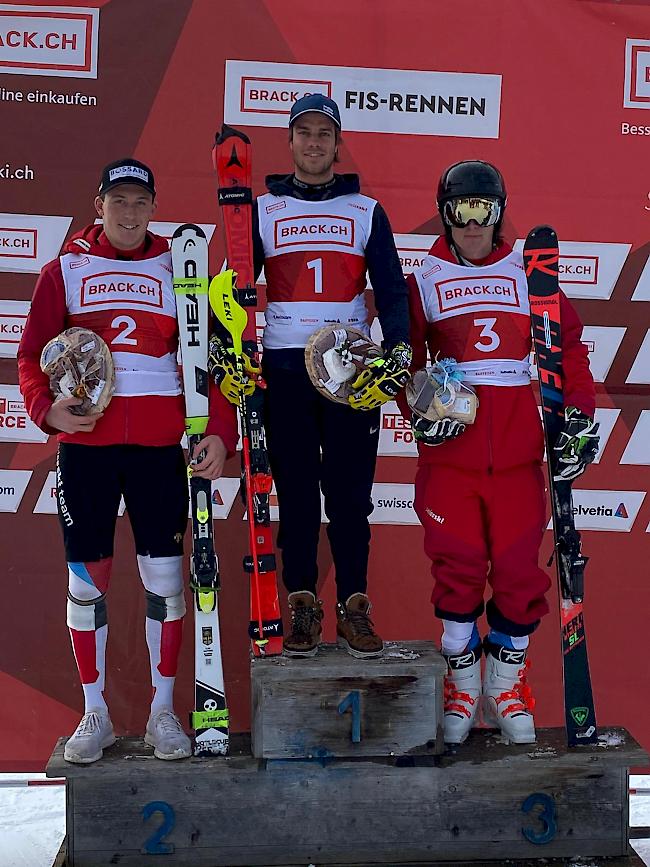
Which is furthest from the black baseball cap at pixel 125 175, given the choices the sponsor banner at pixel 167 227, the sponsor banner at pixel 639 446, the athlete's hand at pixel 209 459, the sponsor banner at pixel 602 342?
the sponsor banner at pixel 639 446

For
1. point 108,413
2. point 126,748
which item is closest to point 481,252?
point 108,413

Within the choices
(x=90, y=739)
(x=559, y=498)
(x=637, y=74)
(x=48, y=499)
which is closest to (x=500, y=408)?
(x=559, y=498)

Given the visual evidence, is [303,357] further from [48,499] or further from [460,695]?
[48,499]

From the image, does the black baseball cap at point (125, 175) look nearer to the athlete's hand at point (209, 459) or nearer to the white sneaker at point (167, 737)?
the athlete's hand at point (209, 459)

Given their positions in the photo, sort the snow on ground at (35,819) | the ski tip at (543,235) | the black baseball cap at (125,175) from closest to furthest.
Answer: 1. the black baseball cap at (125,175)
2. the ski tip at (543,235)
3. the snow on ground at (35,819)

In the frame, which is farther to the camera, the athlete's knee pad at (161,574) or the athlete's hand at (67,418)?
the athlete's knee pad at (161,574)

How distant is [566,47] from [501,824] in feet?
10.3

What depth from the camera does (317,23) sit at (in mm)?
3793

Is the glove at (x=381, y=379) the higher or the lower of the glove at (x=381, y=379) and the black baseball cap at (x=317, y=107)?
the lower

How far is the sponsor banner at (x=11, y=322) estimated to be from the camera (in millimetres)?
3850

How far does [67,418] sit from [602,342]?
240 cm

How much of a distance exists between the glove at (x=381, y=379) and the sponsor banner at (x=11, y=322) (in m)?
1.79

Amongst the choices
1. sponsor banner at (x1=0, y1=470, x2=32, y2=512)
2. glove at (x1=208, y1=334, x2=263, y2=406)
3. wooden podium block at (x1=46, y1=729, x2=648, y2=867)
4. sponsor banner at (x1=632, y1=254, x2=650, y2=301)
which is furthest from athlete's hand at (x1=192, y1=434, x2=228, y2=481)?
sponsor banner at (x1=632, y1=254, x2=650, y2=301)

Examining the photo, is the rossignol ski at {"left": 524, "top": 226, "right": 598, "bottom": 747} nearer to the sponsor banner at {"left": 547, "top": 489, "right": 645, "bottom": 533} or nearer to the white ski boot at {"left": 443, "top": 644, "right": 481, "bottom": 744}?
the white ski boot at {"left": 443, "top": 644, "right": 481, "bottom": 744}
